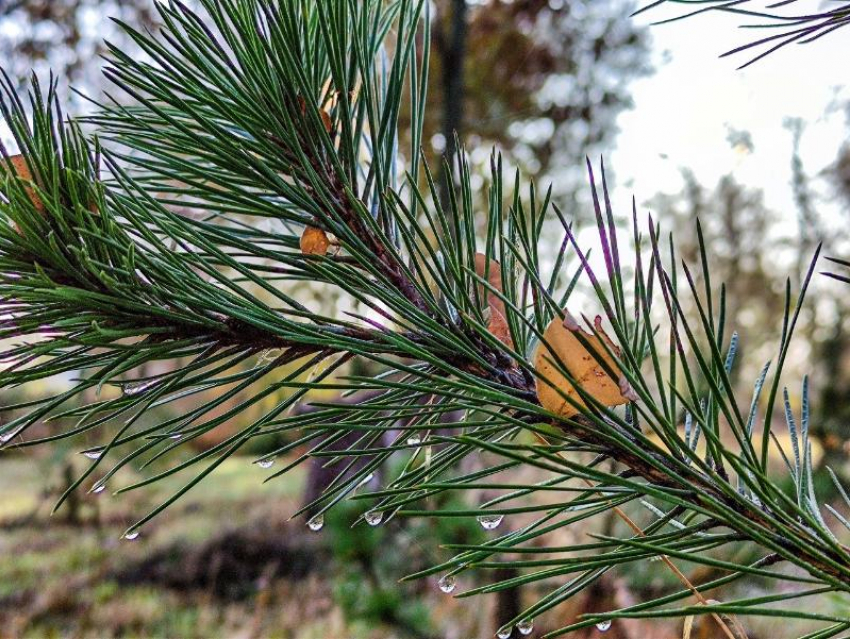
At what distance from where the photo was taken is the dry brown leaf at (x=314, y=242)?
0.32 metres

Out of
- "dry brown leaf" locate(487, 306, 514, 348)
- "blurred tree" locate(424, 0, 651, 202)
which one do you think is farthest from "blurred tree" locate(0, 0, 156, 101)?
"dry brown leaf" locate(487, 306, 514, 348)

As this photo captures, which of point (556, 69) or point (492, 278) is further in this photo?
point (556, 69)

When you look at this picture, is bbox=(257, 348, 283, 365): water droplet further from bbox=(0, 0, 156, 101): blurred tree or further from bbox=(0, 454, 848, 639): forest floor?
bbox=(0, 0, 156, 101): blurred tree

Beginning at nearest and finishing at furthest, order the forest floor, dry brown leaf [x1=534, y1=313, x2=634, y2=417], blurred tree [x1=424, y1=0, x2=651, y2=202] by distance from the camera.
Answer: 1. dry brown leaf [x1=534, y1=313, x2=634, y2=417]
2. the forest floor
3. blurred tree [x1=424, y1=0, x2=651, y2=202]

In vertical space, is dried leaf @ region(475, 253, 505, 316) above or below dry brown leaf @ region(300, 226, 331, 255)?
below

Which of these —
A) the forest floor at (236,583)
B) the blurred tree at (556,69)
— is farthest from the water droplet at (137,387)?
the blurred tree at (556,69)

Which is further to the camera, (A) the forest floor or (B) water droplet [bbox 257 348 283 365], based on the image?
(A) the forest floor

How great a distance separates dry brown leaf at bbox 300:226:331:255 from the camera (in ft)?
1.04

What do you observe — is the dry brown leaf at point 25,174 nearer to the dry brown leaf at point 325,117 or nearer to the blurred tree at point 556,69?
the dry brown leaf at point 325,117

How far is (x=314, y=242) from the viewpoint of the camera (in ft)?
1.05

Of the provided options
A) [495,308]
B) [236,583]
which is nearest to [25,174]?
[495,308]

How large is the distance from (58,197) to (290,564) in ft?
7.75

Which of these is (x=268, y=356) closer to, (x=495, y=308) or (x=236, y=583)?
(x=495, y=308)

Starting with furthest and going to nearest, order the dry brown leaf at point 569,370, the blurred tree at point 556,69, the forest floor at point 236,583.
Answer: the blurred tree at point 556,69 < the forest floor at point 236,583 < the dry brown leaf at point 569,370
